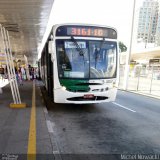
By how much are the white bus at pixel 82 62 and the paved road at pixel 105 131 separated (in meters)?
0.83

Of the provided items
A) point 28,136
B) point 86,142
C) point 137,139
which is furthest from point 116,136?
point 28,136

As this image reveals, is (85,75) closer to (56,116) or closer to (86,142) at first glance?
(56,116)

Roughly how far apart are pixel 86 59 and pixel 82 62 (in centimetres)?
20

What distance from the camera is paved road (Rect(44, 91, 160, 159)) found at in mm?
4652

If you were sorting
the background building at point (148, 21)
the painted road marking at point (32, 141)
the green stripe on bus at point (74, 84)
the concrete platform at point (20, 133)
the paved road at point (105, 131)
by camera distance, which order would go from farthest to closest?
the background building at point (148, 21)
the green stripe on bus at point (74, 84)
the paved road at point (105, 131)
the concrete platform at point (20, 133)
the painted road marking at point (32, 141)

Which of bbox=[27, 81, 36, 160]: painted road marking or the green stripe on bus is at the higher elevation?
the green stripe on bus

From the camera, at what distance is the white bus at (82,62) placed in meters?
7.85

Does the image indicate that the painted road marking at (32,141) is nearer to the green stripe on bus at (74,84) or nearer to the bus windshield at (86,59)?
the green stripe on bus at (74,84)

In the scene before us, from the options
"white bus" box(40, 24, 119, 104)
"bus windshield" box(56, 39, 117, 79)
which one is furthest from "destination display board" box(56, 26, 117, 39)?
"bus windshield" box(56, 39, 117, 79)

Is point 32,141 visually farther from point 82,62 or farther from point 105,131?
point 82,62

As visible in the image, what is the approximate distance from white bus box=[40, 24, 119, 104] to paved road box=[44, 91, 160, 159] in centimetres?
83

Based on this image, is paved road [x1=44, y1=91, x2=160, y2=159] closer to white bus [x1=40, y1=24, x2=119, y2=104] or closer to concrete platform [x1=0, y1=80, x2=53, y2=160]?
concrete platform [x1=0, y1=80, x2=53, y2=160]

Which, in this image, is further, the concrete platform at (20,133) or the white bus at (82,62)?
the white bus at (82,62)

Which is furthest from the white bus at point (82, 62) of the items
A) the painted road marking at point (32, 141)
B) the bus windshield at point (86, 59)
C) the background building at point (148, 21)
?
the background building at point (148, 21)
